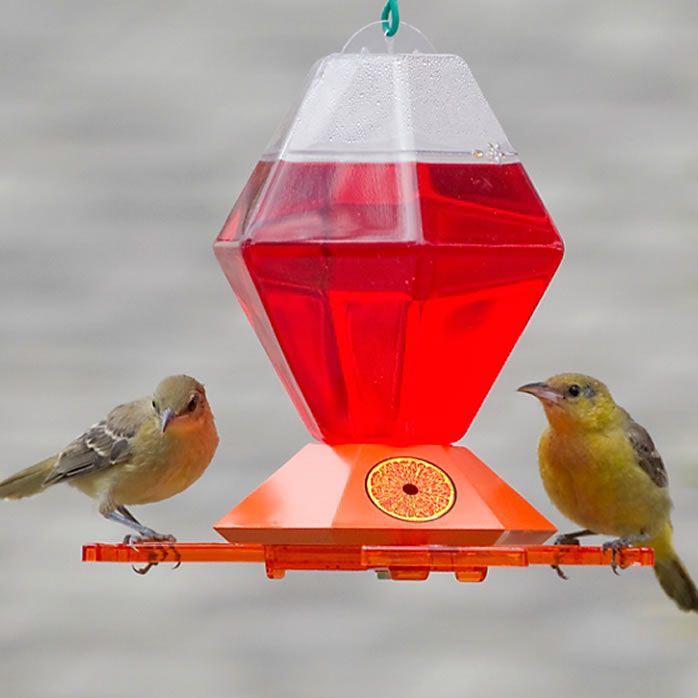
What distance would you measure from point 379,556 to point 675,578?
191 cm

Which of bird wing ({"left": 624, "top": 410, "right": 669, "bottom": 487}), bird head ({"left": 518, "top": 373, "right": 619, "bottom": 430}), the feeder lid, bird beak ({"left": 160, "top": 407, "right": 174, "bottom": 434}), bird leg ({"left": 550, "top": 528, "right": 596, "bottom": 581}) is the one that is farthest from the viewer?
bird leg ({"left": 550, "top": 528, "right": 596, "bottom": 581})

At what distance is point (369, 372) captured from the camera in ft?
14.2

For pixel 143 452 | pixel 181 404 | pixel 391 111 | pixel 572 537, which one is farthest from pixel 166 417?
pixel 572 537

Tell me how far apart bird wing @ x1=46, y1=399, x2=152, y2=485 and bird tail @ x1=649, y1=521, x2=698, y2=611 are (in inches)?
61.3

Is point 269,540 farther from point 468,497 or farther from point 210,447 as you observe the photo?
point 210,447

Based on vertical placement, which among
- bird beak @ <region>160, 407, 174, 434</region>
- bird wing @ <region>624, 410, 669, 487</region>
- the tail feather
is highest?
bird beak @ <region>160, 407, 174, 434</region>

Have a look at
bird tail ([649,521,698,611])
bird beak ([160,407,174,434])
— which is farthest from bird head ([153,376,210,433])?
bird tail ([649,521,698,611])

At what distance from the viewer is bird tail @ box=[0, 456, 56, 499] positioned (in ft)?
17.9

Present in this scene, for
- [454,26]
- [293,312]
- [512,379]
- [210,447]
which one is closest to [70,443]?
[210,447]

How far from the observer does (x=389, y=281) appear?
4156 millimetres

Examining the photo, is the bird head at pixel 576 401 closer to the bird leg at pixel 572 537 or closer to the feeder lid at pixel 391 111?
the bird leg at pixel 572 537

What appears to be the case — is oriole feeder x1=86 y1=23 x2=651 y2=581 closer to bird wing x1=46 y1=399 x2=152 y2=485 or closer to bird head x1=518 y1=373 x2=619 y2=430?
bird head x1=518 y1=373 x2=619 y2=430

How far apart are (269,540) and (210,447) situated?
2.95ft

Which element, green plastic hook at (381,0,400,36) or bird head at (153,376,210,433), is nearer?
green plastic hook at (381,0,400,36)
